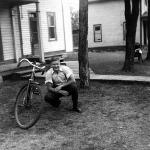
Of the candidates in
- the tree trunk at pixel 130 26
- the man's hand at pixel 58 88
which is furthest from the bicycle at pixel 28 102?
the tree trunk at pixel 130 26

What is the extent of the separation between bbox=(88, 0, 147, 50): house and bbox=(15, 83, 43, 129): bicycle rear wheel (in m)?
23.2

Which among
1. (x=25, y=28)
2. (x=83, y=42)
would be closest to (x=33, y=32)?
(x=25, y=28)

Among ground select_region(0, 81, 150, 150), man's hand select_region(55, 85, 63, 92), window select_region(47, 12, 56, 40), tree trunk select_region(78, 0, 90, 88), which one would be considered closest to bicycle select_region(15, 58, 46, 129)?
ground select_region(0, 81, 150, 150)

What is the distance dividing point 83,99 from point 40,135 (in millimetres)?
2555

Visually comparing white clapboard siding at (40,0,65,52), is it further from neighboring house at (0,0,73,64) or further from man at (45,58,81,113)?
man at (45,58,81,113)

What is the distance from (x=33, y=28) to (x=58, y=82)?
34.9ft

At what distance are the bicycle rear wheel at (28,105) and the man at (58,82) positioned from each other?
374 millimetres

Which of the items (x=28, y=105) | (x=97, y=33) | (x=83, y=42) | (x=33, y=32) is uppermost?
(x=33, y=32)

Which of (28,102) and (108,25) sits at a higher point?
(108,25)

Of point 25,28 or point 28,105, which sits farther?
point 25,28

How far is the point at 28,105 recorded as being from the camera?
6.16 meters

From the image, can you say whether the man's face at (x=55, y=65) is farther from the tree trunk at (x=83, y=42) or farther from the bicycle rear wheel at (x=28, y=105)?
the tree trunk at (x=83, y=42)

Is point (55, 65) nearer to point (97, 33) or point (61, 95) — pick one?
point (61, 95)

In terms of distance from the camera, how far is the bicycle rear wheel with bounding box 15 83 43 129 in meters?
6.00
